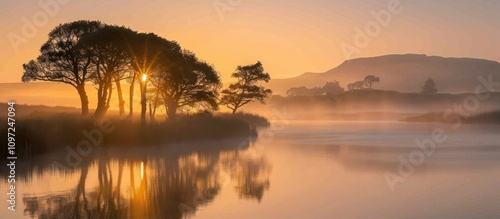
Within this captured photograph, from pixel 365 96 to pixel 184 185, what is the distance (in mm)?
167965

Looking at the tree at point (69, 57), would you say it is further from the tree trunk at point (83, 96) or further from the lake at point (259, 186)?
the lake at point (259, 186)

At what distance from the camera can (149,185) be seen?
18.1 meters

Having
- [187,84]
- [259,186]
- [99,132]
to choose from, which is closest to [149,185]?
[259,186]

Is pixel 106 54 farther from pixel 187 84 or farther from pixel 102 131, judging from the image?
pixel 102 131

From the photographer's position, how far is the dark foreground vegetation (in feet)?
84.8

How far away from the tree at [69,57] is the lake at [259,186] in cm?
2115

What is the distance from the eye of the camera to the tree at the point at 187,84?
5331cm

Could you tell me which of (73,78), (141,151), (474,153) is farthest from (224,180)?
(73,78)

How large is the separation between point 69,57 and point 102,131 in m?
18.7

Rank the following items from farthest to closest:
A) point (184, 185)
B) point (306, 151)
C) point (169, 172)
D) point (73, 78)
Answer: point (73, 78) < point (306, 151) < point (169, 172) < point (184, 185)

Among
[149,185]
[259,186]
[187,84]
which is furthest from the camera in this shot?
[187,84]

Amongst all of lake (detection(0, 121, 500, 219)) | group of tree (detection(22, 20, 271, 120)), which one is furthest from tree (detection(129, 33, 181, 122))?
lake (detection(0, 121, 500, 219))

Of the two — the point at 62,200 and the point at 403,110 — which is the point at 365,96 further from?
the point at 62,200

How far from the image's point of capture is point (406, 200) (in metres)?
15.5
